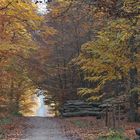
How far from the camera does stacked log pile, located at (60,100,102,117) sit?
33031 millimetres

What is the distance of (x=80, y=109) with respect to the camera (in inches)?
1334

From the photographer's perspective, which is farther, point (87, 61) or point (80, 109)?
point (80, 109)

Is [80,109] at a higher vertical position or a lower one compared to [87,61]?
lower

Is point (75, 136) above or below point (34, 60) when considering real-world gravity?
below

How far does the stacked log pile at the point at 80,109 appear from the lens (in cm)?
3303

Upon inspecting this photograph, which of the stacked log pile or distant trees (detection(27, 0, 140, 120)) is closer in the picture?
distant trees (detection(27, 0, 140, 120))

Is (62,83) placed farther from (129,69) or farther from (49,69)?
(129,69)

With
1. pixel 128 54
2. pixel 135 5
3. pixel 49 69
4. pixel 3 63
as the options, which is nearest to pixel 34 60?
pixel 49 69

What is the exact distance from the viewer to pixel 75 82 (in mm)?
39156

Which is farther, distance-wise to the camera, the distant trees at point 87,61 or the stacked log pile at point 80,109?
the stacked log pile at point 80,109

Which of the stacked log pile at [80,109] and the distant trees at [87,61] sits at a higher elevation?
the distant trees at [87,61]

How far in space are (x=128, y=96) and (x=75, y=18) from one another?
12.6m

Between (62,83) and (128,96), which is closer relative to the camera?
(128,96)

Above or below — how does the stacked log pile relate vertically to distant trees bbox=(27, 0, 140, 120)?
below
